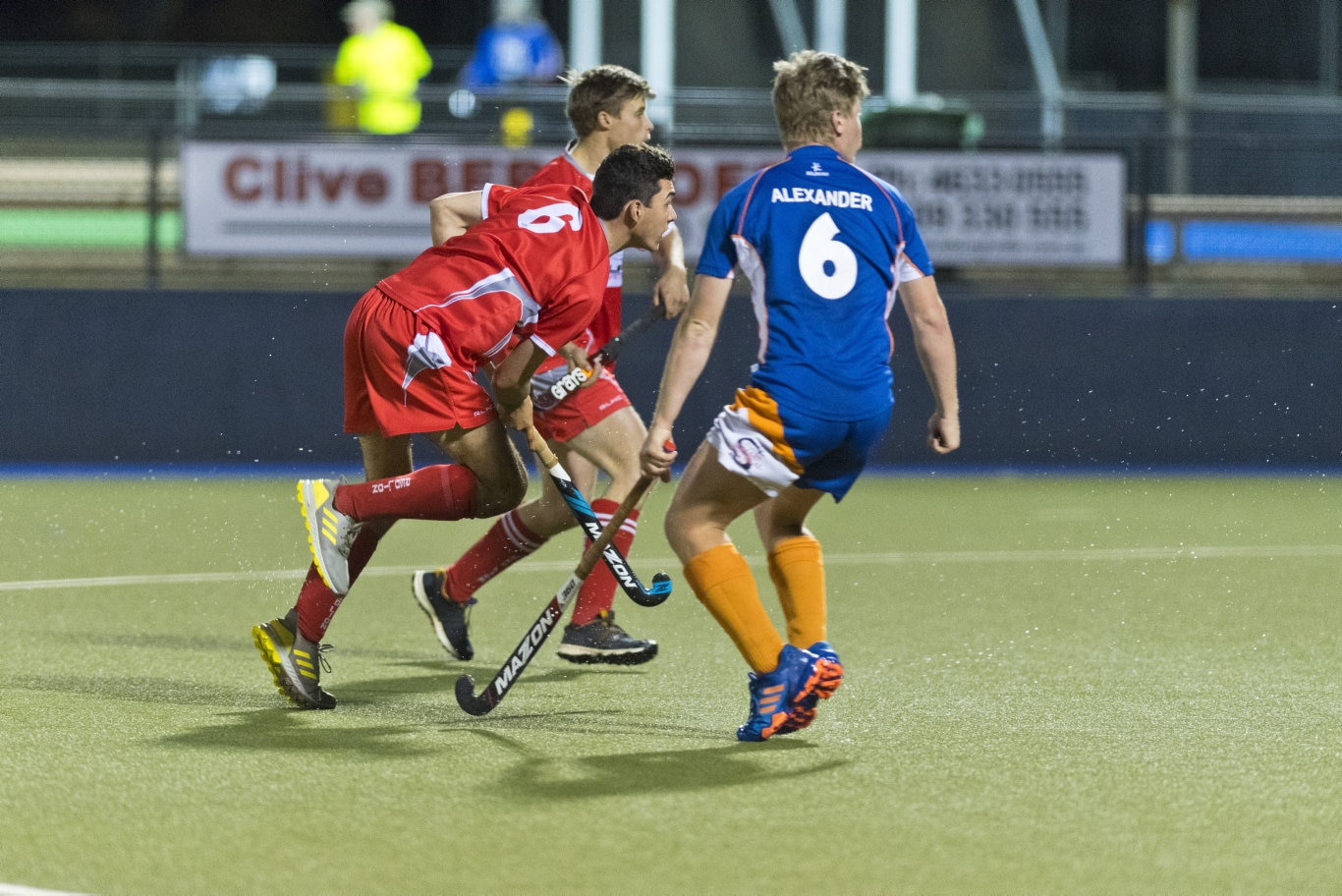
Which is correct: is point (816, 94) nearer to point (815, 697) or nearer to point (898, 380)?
point (815, 697)

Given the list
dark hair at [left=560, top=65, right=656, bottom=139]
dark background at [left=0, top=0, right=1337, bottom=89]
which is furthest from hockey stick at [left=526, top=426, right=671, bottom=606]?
dark background at [left=0, top=0, right=1337, bottom=89]

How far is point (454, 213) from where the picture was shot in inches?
230

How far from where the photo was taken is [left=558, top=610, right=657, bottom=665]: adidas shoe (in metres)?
6.01

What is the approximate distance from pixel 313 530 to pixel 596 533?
810 mm

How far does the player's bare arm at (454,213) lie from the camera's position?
5820 millimetres

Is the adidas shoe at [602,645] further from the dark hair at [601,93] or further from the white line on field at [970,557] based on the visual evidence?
the white line on field at [970,557]

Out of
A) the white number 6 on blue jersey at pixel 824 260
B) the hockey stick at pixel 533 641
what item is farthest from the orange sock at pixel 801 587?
the white number 6 on blue jersey at pixel 824 260

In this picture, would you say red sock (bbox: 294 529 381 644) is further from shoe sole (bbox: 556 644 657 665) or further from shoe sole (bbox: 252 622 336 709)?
shoe sole (bbox: 556 644 657 665)

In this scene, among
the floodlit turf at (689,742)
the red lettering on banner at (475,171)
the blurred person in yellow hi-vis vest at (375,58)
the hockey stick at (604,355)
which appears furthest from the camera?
the blurred person in yellow hi-vis vest at (375,58)

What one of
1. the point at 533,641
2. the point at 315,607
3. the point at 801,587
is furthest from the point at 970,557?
the point at 315,607

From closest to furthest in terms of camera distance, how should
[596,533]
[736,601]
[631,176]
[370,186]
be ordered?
[736,601] → [631,176] → [596,533] → [370,186]

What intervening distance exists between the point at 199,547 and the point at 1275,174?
26.5 ft

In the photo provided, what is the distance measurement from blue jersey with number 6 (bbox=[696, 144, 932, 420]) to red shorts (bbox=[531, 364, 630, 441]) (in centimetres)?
140

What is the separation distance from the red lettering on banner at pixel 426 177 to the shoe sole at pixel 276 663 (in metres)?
7.94
